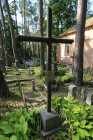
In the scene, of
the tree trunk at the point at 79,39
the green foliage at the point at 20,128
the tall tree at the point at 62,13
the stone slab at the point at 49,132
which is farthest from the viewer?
the tall tree at the point at 62,13

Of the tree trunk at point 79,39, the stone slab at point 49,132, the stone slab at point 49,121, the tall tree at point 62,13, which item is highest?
the tall tree at point 62,13

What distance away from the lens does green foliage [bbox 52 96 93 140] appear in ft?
5.05

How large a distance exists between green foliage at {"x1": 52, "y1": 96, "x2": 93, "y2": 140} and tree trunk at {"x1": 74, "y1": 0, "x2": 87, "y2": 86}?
379 cm

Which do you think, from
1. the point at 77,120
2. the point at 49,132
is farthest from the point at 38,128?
the point at 77,120

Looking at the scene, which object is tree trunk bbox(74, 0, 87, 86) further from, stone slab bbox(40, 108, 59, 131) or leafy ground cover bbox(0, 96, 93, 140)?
stone slab bbox(40, 108, 59, 131)

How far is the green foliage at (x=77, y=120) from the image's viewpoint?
5.05 ft

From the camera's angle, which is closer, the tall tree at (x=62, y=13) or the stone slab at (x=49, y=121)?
the stone slab at (x=49, y=121)

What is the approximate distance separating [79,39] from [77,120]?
4.98 meters

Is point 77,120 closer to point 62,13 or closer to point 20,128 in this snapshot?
point 20,128

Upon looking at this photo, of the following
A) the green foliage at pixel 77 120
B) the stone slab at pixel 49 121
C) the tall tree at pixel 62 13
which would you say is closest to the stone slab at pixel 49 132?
the stone slab at pixel 49 121

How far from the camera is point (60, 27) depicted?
21.4 metres

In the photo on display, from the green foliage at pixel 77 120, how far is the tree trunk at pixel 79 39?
3787 millimetres

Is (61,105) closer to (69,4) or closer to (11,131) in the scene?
(11,131)

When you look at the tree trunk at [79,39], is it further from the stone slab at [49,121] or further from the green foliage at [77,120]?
the stone slab at [49,121]
